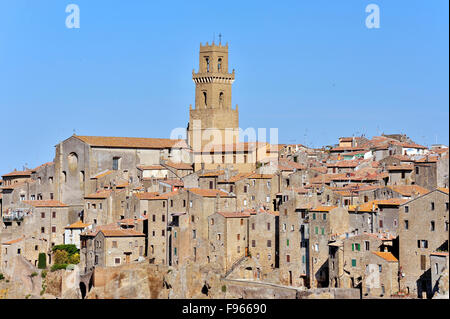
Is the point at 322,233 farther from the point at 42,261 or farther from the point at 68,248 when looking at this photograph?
the point at 42,261

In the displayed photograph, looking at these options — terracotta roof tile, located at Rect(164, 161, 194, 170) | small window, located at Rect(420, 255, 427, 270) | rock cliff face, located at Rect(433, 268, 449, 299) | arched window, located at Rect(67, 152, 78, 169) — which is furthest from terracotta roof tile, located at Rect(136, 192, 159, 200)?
rock cliff face, located at Rect(433, 268, 449, 299)

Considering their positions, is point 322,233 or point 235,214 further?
point 235,214

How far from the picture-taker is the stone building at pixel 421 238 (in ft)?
177

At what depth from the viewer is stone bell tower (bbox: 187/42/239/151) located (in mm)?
84562

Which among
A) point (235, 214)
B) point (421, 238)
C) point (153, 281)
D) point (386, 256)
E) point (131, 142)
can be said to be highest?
point (131, 142)

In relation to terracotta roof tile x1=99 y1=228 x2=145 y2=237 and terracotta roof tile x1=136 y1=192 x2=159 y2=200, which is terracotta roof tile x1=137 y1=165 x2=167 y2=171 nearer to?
terracotta roof tile x1=136 y1=192 x2=159 y2=200

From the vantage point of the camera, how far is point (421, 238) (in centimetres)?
5434

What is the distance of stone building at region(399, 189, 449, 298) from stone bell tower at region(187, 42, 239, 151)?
30.7 metres

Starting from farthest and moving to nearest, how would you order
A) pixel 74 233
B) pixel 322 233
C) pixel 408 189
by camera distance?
pixel 74 233, pixel 408 189, pixel 322 233

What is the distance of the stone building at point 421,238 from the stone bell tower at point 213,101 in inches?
1208

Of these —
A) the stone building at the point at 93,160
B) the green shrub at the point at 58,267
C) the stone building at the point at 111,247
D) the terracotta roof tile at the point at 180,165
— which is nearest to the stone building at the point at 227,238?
the stone building at the point at 111,247

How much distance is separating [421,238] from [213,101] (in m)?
33.6

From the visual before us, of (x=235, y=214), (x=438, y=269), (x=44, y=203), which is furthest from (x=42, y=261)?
(x=438, y=269)
